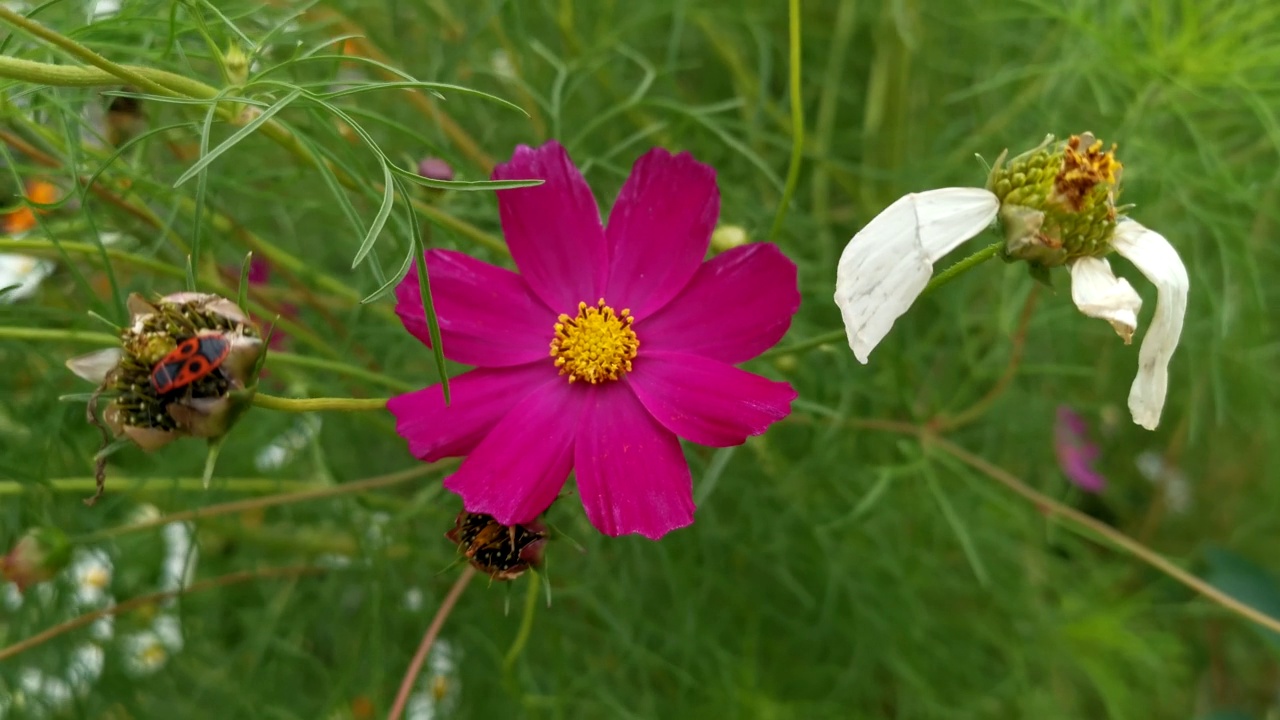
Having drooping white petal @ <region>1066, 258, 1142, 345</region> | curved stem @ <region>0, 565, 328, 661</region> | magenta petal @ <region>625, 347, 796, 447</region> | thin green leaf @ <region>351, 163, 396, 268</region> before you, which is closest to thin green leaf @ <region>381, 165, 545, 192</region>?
thin green leaf @ <region>351, 163, 396, 268</region>

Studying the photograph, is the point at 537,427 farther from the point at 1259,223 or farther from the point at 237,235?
the point at 1259,223

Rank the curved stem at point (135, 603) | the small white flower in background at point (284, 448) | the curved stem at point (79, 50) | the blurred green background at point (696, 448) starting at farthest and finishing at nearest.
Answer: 1. the small white flower in background at point (284, 448)
2. the blurred green background at point (696, 448)
3. the curved stem at point (135, 603)
4. the curved stem at point (79, 50)

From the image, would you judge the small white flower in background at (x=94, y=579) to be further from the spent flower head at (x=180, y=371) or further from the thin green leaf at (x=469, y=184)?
the thin green leaf at (x=469, y=184)

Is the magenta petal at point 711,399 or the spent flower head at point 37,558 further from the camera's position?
the spent flower head at point 37,558

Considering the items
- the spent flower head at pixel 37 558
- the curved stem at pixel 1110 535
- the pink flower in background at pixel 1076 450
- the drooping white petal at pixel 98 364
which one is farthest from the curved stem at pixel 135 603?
the pink flower in background at pixel 1076 450

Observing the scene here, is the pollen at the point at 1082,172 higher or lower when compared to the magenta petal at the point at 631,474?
higher

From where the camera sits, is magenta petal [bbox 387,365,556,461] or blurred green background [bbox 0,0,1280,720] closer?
magenta petal [bbox 387,365,556,461]

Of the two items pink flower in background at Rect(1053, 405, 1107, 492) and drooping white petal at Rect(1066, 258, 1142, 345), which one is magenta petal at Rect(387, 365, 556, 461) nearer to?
drooping white petal at Rect(1066, 258, 1142, 345)
